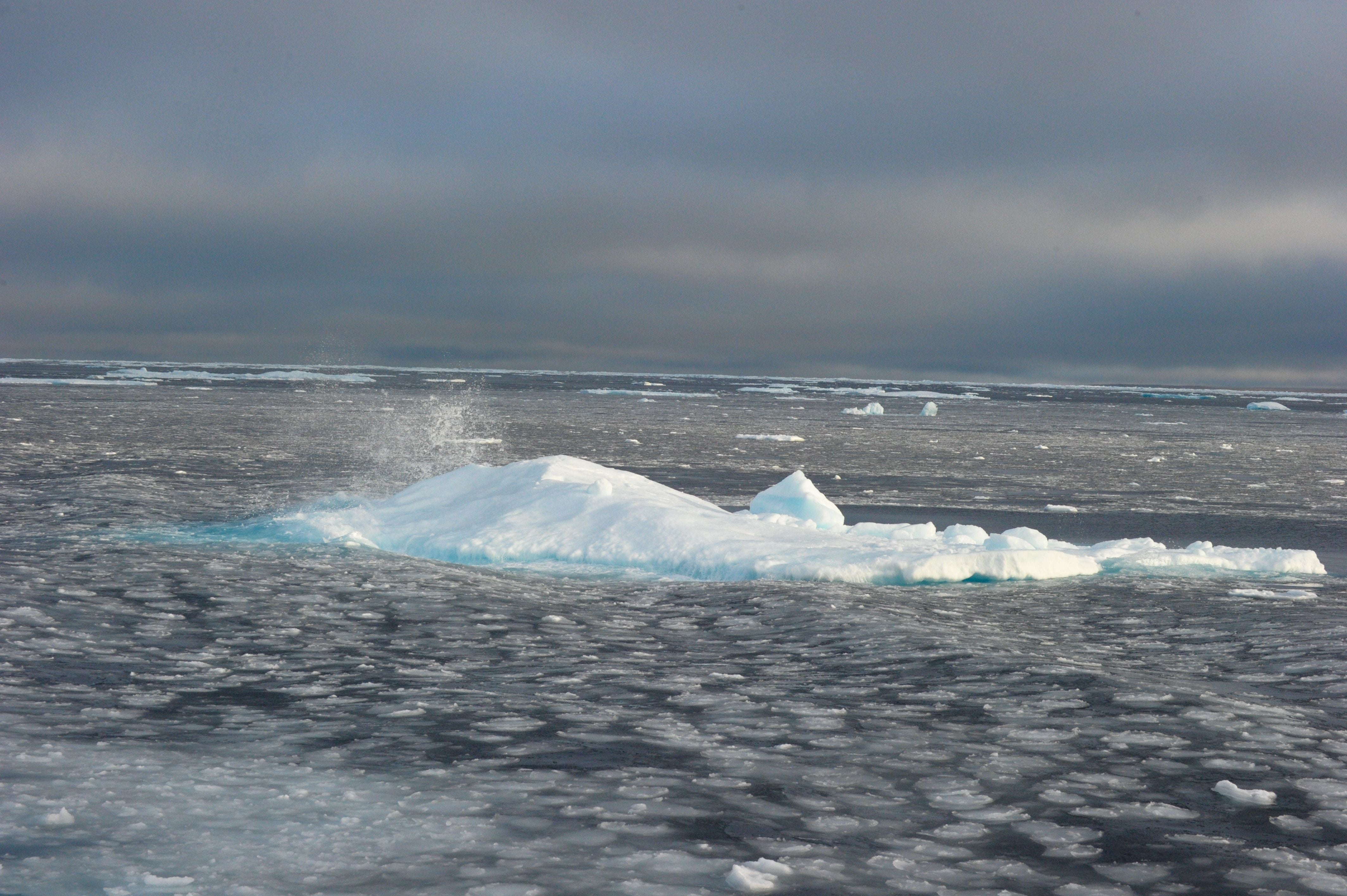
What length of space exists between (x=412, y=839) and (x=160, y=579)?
6.71m

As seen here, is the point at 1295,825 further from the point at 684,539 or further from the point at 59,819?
the point at 684,539

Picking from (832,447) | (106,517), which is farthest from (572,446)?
(106,517)

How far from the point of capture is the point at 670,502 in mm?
12992

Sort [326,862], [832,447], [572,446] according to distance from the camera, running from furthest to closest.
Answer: [832,447] < [572,446] < [326,862]

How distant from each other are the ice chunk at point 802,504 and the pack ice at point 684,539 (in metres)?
0.02

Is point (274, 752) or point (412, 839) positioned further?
point (274, 752)

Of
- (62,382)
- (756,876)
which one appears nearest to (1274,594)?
(756,876)

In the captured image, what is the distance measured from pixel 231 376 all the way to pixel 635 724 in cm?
11420

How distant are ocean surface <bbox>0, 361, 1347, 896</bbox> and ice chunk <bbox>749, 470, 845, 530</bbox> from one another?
299 centimetres

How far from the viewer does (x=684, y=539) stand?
11.7 meters

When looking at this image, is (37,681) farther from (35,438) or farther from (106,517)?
(35,438)

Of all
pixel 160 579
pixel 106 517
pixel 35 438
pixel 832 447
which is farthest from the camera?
pixel 832 447

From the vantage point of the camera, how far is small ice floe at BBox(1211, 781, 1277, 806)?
16.9ft

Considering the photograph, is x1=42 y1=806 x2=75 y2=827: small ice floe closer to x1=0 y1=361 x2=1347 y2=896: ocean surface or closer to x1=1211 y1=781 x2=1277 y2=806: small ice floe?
x1=0 y1=361 x2=1347 y2=896: ocean surface
